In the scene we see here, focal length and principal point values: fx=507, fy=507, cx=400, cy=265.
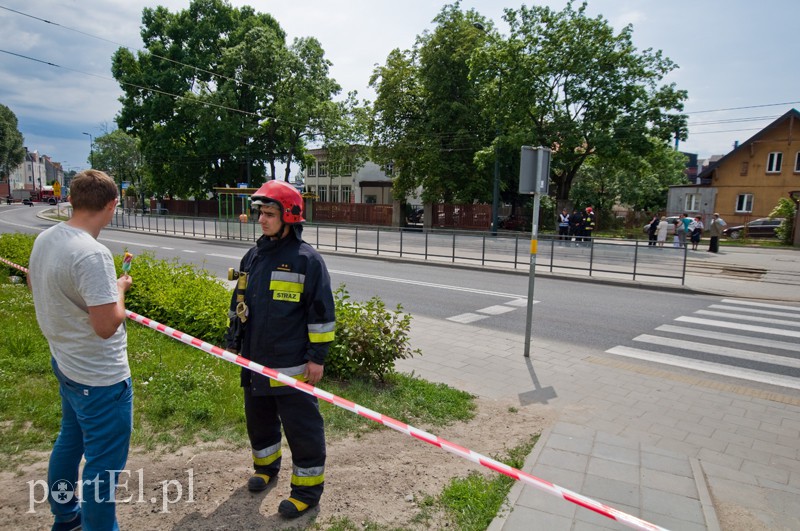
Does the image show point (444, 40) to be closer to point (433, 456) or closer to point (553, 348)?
point (553, 348)

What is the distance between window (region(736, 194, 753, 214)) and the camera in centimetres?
3943

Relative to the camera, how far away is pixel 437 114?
122ft

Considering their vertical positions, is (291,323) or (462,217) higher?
(462,217)

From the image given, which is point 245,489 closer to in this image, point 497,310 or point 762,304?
point 497,310

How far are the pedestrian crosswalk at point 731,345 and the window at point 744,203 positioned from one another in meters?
34.5

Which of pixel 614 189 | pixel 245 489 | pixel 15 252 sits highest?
pixel 614 189

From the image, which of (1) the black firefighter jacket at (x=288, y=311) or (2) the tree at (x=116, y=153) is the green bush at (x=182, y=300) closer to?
(1) the black firefighter jacket at (x=288, y=311)

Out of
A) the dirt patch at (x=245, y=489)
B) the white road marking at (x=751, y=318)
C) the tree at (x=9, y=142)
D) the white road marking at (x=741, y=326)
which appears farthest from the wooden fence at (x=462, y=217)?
the tree at (x=9, y=142)

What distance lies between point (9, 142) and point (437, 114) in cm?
7952

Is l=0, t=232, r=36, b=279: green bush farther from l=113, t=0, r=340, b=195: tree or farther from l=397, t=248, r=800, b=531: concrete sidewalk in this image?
l=113, t=0, r=340, b=195: tree

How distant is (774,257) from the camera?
74.7 ft

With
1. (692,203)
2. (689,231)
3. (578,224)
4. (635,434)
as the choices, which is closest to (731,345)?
(635,434)

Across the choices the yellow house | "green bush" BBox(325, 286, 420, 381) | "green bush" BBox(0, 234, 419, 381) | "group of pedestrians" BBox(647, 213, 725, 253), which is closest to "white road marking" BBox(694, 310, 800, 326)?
"green bush" BBox(0, 234, 419, 381)

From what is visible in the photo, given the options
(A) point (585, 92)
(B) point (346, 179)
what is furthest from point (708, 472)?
(B) point (346, 179)
